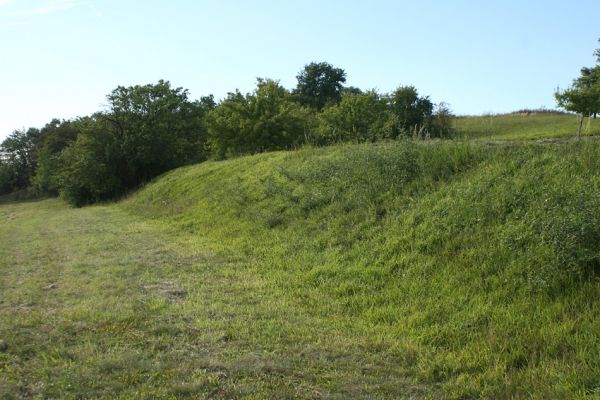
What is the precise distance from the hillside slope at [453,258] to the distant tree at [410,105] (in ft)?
83.4

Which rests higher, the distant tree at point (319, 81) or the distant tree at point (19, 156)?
the distant tree at point (319, 81)

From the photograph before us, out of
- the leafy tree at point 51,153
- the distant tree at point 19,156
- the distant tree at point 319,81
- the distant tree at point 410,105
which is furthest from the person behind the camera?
the distant tree at point 19,156

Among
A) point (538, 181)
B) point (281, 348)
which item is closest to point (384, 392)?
point (281, 348)

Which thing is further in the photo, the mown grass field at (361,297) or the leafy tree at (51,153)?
the leafy tree at (51,153)

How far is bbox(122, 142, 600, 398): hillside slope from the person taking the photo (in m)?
4.36

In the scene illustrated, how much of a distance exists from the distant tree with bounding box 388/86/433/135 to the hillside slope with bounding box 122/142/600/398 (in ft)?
83.4

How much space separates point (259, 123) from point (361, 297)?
938 inches

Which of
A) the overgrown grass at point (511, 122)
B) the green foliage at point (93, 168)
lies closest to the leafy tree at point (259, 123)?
the green foliage at point (93, 168)

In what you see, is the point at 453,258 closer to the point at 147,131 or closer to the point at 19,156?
the point at 147,131

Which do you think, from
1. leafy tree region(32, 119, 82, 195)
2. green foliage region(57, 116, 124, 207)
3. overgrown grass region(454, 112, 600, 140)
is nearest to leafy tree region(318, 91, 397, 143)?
overgrown grass region(454, 112, 600, 140)

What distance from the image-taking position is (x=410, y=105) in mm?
37938

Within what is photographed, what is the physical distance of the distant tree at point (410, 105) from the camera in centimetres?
3675

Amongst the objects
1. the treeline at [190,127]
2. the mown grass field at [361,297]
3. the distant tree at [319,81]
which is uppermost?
the distant tree at [319,81]

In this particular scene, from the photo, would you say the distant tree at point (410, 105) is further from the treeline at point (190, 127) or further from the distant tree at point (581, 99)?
the distant tree at point (581, 99)
